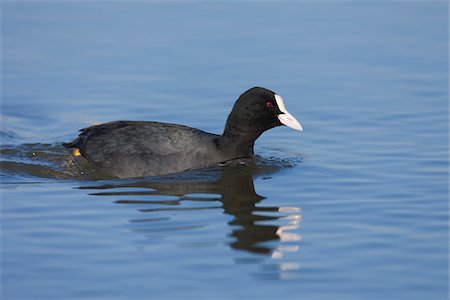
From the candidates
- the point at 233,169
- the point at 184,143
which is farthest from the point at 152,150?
the point at 233,169

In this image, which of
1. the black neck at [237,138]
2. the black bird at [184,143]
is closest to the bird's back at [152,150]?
the black bird at [184,143]

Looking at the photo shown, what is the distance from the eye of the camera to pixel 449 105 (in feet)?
37.0

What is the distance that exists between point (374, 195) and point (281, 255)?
5.89 ft

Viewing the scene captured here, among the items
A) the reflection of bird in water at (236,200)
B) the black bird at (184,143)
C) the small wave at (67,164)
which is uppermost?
the black bird at (184,143)

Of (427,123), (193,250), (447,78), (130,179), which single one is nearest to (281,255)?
(193,250)

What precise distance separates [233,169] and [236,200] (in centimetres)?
91

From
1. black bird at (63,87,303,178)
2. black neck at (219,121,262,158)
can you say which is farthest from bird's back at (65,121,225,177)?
black neck at (219,121,262,158)

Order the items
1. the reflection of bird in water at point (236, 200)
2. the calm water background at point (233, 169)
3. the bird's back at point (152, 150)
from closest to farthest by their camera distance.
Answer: the calm water background at point (233, 169)
the reflection of bird in water at point (236, 200)
the bird's back at point (152, 150)

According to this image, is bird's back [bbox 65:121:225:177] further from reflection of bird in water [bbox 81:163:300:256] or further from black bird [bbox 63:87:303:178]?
reflection of bird in water [bbox 81:163:300:256]

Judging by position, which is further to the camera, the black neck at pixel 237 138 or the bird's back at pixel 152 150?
the black neck at pixel 237 138

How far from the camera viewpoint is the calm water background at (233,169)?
637cm

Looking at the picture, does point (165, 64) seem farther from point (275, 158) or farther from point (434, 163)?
point (434, 163)

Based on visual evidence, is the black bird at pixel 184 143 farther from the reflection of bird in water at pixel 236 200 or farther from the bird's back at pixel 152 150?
the reflection of bird in water at pixel 236 200

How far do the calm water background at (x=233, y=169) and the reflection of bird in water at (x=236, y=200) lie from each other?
0.08 ft
